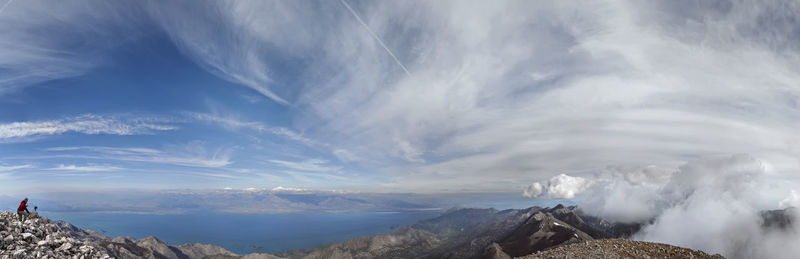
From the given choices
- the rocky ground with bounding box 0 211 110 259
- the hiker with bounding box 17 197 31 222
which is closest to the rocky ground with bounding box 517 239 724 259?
the rocky ground with bounding box 0 211 110 259

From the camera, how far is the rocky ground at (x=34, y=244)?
21.4 m

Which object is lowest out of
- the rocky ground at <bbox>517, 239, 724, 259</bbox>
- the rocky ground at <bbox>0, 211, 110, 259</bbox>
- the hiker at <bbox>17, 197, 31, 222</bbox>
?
the rocky ground at <bbox>517, 239, 724, 259</bbox>

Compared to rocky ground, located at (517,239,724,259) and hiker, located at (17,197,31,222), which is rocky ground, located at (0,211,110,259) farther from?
rocky ground, located at (517,239,724,259)

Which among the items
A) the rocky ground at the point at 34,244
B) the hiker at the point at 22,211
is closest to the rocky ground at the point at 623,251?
the rocky ground at the point at 34,244

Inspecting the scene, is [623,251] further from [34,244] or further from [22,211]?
[22,211]

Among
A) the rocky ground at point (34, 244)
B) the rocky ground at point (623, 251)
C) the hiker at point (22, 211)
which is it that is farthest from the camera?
the rocky ground at point (623, 251)

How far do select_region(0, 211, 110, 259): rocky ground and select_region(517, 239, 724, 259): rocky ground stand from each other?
43.5 m

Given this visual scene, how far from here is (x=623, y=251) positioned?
37.3m

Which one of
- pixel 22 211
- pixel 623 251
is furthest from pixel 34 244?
pixel 623 251

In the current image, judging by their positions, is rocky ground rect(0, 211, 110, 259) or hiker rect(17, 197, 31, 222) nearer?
rocky ground rect(0, 211, 110, 259)

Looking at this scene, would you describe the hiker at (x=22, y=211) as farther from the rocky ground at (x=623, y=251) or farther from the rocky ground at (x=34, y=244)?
the rocky ground at (x=623, y=251)

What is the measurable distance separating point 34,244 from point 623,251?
57761mm

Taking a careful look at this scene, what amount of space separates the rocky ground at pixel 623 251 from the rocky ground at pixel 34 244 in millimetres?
43452

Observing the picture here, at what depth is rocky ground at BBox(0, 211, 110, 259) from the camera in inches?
842
